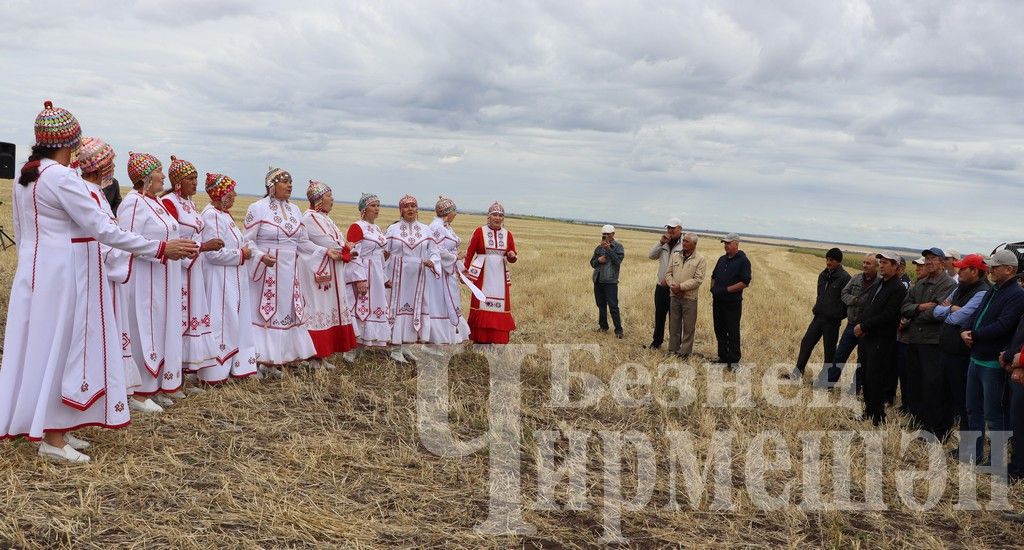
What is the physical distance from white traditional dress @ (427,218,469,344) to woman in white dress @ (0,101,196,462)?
4978 millimetres

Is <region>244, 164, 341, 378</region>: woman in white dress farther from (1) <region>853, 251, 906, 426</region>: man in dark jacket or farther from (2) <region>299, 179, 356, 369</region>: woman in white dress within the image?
(1) <region>853, 251, 906, 426</region>: man in dark jacket

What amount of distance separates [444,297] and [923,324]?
5.45 meters

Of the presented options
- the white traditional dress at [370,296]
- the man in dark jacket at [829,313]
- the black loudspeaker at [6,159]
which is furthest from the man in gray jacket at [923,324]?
the black loudspeaker at [6,159]

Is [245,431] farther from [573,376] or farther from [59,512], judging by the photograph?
[573,376]

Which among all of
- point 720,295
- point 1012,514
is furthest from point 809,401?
point 1012,514

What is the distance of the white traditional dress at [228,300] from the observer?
7.38 metres

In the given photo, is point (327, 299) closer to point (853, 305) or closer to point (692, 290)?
point (692, 290)

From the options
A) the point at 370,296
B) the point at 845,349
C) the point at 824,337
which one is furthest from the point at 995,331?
the point at 370,296

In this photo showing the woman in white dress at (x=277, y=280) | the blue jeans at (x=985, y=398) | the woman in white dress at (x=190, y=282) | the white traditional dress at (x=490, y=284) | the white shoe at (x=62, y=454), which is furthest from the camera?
the white traditional dress at (x=490, y=284)

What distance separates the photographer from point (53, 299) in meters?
5.07

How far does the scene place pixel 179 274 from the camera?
6891 millimetres

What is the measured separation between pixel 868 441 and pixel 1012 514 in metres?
1.76

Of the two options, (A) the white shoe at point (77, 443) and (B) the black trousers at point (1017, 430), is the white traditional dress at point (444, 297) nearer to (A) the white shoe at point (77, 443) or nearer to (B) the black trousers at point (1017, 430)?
(A) the white shoe at point (77, 443)

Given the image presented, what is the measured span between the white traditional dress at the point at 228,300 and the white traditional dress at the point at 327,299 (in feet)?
2.89
